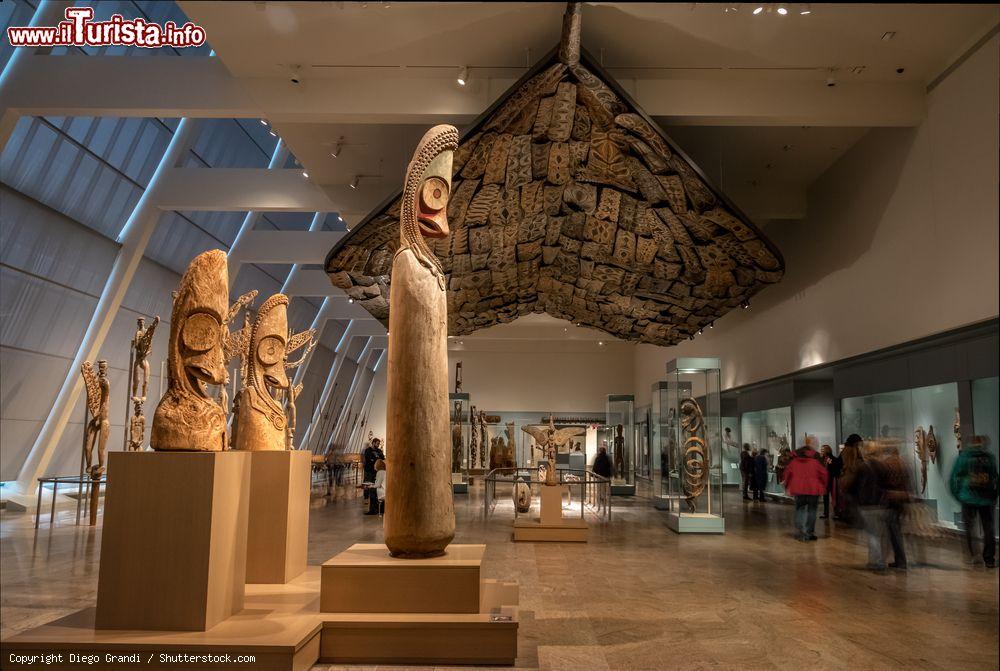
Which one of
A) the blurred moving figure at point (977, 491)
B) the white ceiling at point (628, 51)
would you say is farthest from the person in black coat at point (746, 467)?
the blurred moving figure at point (977, 491)

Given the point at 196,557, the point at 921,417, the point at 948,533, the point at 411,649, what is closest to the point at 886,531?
the point at 921,417

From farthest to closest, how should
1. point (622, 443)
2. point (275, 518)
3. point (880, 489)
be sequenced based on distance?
point (622, 443)
point (880, 489)
point (275, 518)

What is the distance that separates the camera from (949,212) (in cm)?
226

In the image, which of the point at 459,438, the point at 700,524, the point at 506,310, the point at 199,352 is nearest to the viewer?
the point at 199,352

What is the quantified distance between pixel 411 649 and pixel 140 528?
177 cm

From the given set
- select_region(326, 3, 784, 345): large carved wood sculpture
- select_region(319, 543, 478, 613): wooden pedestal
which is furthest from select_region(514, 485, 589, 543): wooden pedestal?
select_region(319, 543, 478, 613): wooden pedestal

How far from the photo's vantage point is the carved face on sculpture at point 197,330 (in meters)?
4.48

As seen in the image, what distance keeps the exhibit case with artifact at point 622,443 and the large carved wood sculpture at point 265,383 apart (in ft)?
47.4

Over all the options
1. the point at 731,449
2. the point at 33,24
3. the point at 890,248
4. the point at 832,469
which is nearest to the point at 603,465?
the point at 731,449

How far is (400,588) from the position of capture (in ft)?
14.9

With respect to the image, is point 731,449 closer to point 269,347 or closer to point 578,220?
point 578,220

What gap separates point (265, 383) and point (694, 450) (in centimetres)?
818

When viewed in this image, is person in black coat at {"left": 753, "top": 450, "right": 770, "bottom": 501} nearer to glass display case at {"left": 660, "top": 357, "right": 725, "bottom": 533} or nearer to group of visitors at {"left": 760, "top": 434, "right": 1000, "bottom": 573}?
group of visitors at {"left": 760, "top": 434, "right": 1000, "bottom": 573}

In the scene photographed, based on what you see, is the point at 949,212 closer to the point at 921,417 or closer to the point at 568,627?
the point at 568,627
